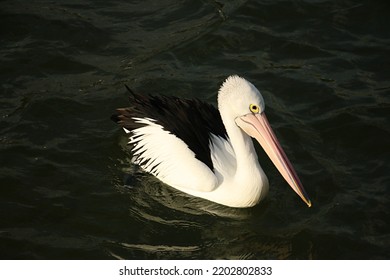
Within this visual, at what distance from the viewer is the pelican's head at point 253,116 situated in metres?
6.03

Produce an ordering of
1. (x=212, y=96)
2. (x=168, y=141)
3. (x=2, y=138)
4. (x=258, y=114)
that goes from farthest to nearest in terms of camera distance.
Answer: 1. (x=212, y=96)
2. (x=2, y=138)
3. (x=168, y=141)
4. (x=258, y=114)

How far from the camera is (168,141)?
6.58m

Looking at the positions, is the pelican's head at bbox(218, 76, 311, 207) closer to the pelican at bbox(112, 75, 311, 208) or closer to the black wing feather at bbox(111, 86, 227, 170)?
the pelican at bbox(112, 75, 311, 208)

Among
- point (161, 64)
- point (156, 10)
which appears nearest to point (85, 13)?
point (156, 10)

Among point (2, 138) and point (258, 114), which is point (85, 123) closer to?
point (2, 138)

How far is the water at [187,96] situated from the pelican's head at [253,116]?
1.48ft

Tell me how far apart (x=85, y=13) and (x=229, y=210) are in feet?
12.7

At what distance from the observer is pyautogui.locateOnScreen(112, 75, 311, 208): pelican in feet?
20.1

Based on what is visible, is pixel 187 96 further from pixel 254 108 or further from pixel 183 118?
pixel 254 108

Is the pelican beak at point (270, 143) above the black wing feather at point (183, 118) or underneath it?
underneath

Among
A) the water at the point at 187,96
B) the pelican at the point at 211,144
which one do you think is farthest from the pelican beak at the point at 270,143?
the water at the point at 187,96

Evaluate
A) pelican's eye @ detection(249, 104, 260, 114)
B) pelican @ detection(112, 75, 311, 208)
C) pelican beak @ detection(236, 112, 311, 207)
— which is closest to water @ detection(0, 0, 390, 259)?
pelican @ detection(112, 75, 311, 208)

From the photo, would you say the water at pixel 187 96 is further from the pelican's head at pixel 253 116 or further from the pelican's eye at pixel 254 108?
the pelican's eye at pixel 254 108

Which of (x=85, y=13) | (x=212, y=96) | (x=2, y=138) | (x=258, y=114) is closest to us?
(x=258, y=114)
